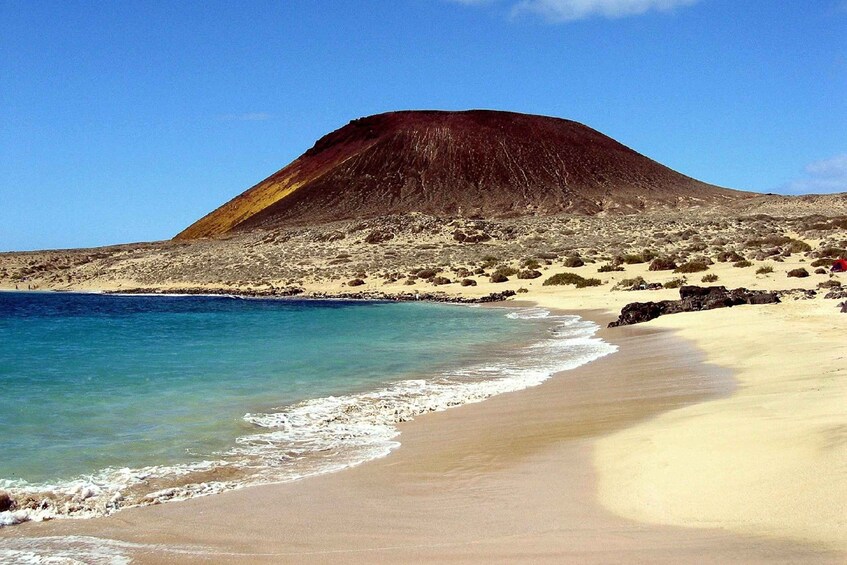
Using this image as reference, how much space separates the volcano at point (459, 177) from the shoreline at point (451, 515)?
7365cm

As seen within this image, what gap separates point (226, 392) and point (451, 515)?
23.6 ft

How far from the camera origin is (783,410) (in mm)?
8125

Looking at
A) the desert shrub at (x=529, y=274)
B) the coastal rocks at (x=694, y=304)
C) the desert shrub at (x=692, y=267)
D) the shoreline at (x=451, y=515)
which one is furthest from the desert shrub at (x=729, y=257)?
the shoreline at (x=451, y=515)

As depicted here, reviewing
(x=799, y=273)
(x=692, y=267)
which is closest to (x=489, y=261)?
(x=692, y=267)

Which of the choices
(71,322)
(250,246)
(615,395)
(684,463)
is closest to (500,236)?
(250,246)

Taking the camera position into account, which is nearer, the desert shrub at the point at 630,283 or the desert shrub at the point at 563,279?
the desert shrub at the point at 630,283

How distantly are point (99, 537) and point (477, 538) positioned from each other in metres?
2.73

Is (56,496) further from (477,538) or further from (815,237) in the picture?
(815,237)

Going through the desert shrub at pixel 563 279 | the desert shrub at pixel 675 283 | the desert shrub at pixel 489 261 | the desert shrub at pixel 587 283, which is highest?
the desert shrub at pixel 489 261

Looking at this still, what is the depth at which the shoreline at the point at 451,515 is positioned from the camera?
5020 millimetres

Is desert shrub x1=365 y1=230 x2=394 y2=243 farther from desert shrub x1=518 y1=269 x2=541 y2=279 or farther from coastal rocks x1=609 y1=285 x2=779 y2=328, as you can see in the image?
coastal rocks x1=609 y1=285 x2=779 y2=328

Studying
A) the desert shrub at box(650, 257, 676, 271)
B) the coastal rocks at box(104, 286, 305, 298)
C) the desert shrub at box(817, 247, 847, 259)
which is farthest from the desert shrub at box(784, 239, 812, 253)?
the coastal rocks at box(104, 286, 305, 298)

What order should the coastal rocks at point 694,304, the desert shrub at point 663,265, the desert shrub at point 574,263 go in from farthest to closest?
1. the desert shrub at point 574,263
2. the desert shrub at point 663,265
3. the coastal rocks at point 694,304

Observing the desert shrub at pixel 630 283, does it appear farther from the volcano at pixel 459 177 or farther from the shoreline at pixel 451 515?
the volcano at pixel 459 177
